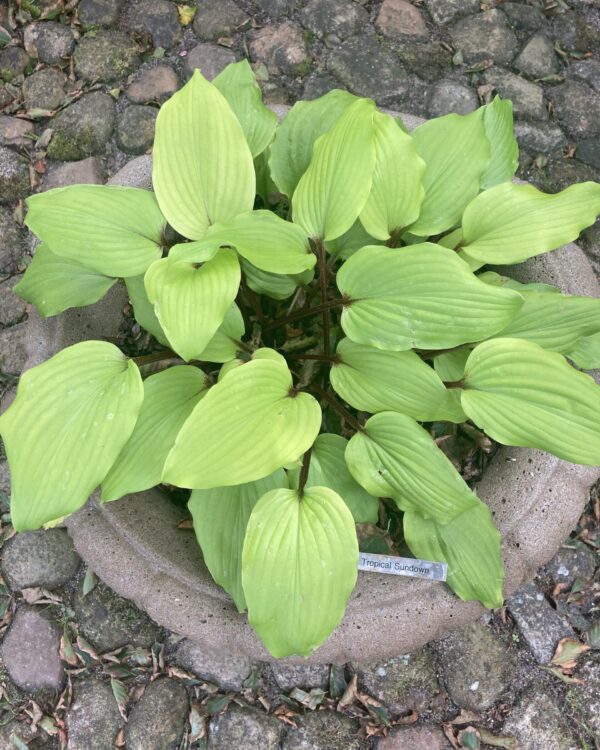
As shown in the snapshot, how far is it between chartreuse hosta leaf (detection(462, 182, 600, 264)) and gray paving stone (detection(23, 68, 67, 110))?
1.32m

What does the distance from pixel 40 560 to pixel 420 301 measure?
3.60ft

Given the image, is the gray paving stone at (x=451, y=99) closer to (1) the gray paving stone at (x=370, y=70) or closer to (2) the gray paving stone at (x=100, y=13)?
(1) the gray paving stone at (x=370, y=70)

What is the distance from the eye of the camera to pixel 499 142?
127cm

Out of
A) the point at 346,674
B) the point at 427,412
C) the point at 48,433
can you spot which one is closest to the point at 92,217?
the point at 48,433

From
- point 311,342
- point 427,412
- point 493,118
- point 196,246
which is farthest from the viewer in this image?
point 311,342

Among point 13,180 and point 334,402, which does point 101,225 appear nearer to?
point 334,402

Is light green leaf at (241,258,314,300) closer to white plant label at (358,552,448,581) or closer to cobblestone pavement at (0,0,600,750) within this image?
white plant label at (358,552,448,581)

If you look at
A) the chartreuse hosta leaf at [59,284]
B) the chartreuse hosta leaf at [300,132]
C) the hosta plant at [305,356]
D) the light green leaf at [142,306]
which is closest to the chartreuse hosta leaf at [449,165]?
the hosta plant at [305,356]

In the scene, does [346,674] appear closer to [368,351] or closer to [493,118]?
[368,351]

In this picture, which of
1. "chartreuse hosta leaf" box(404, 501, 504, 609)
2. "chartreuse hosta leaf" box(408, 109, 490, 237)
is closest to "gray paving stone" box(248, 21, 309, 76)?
"chartreuse hosta leaf" box(408, 109, 490, 237)

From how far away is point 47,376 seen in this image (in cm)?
101

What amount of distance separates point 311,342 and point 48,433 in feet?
1.89

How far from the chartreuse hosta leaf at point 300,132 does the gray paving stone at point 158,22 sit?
86 cm

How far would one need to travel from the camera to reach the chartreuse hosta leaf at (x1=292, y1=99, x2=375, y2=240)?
100 cm
